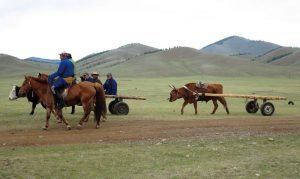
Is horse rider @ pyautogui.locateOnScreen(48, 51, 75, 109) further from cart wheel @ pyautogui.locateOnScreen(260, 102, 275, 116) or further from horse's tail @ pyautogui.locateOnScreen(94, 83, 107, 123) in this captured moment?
cart wheel @ pyautogui.locateOnScreen(260, 102, 275, 116)

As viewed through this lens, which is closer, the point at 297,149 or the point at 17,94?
the point at 297,149

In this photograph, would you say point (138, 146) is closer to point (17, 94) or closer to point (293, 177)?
point (293, 177)

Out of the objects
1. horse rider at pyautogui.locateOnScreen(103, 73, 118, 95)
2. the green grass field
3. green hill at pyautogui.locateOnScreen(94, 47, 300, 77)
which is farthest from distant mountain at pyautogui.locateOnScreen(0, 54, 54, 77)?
the green grass field

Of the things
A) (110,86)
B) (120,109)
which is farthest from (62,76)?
(120,109)

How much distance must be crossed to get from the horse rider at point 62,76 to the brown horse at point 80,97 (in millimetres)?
293

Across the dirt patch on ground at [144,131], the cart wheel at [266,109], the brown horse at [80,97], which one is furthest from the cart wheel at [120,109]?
the cart wheel at [266,109]

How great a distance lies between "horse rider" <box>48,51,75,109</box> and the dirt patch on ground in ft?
4.72

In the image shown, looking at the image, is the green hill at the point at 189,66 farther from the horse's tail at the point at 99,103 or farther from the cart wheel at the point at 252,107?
the horse's tail at the point at 99,103

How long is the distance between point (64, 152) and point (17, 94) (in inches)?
299

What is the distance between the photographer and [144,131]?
49.7 feet

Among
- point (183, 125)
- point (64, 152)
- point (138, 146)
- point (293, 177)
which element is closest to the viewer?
point (293, 177)

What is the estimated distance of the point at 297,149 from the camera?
12.0m

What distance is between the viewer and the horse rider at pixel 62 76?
15852 millimetres

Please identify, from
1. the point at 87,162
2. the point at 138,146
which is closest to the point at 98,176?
the point at 87,162
